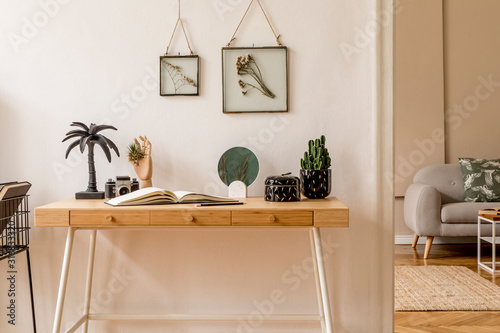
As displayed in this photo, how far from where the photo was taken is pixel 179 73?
2.38 meters

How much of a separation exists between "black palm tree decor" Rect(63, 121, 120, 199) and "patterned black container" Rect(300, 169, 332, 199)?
0.87 metres

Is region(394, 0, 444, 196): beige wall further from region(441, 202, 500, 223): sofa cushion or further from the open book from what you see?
the open book

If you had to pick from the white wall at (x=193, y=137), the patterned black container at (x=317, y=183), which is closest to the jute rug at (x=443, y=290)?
the white wall at (x=193, y=137)

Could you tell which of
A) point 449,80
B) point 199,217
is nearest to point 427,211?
point 449,80

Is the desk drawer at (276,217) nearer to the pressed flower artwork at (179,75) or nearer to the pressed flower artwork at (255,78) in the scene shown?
the pressed flower artwork at (255,78)

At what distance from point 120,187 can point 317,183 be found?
0.88 meters

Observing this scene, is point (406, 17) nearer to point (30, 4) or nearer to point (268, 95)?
point (268, 95)

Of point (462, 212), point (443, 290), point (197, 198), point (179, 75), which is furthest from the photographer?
point (462, 212)

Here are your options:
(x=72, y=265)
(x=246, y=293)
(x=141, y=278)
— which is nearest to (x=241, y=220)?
(x=246, y=293)

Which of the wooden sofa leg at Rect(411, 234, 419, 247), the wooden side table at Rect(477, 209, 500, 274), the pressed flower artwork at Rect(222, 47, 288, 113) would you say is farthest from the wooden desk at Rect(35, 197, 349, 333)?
the wooden sofa leg at Rect(411, 234, 419, 247)

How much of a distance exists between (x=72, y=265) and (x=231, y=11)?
1462mm

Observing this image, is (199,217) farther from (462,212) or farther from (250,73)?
(462,212)

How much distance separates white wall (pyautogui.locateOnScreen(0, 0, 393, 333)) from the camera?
2.37m

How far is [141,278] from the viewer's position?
2.44 m
